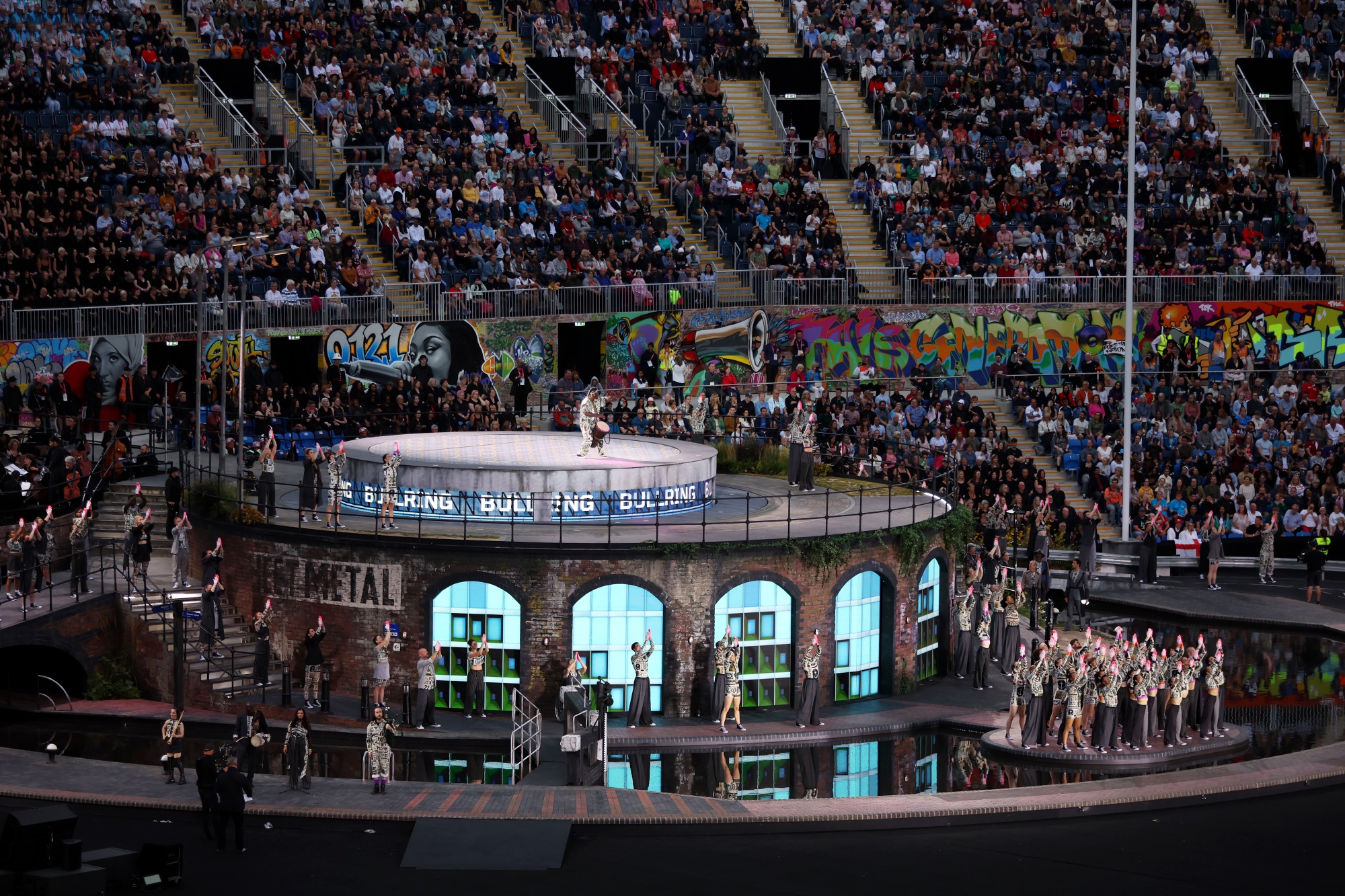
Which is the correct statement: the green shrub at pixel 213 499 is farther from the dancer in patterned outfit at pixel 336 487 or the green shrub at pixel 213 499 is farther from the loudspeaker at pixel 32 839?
the loudspeaker at pixel 32 839

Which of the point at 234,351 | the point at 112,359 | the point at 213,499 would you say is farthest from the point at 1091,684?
the point at 112,359

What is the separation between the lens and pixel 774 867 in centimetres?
2806

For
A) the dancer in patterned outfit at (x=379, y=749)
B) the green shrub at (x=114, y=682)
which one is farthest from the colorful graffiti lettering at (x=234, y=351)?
the dancer in patterned outfit at (x=379, y=749)

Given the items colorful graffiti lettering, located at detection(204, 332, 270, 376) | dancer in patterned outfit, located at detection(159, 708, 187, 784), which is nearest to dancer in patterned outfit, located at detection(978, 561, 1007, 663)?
dancer in patterned outfit, located at detection(159, 708, 187, 784)

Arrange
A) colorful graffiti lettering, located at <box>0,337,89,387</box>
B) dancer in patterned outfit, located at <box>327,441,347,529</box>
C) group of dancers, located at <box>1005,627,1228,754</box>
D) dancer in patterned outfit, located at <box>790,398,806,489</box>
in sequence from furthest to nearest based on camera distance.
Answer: colorful graffiti lettering, located at <box>0,337,89,387</box>, dancer in patterned outfit, located at <box>790,398,806,489</box>, dancer in patterned outfit, located at <box>327,441,347,529</box>, group of dancers, located at <box>1005,627,1228,754</box>

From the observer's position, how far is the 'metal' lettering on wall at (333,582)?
119 feet

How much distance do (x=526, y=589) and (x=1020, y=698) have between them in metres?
8.81

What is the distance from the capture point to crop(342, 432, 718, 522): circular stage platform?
3891 centimetres

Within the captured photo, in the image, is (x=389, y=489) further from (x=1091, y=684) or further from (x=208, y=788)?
(x=1091, y=684)

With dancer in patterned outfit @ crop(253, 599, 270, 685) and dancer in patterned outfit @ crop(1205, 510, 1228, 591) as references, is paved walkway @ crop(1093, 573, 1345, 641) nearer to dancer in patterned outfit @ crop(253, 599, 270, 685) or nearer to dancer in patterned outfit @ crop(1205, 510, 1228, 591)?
dancer in patterned outfit @ crop(1205, 510, 1228, 591)

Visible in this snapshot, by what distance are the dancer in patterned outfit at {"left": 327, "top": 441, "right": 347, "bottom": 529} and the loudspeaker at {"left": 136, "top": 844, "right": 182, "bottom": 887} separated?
1168 centimetres

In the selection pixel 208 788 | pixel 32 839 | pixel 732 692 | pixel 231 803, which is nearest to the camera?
pixel 32 839

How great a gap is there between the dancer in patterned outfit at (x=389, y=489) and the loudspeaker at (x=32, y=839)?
1273cm

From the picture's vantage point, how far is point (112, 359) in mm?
46812
